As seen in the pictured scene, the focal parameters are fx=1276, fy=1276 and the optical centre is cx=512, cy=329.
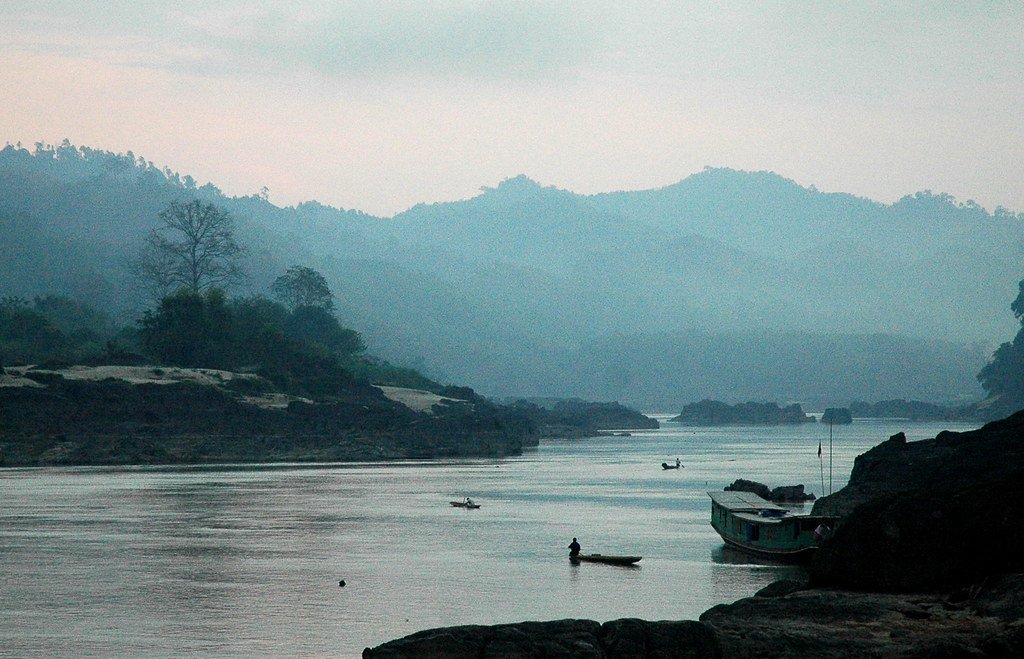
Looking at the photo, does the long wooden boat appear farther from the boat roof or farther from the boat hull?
the boat roof

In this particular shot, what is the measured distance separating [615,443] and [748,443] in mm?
19343

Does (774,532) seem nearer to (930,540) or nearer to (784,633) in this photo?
(930,540)

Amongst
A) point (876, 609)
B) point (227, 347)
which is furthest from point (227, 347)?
point (876, 609)

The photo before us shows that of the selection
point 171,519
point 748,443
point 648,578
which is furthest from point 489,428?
point 648,578

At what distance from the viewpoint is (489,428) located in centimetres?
14788

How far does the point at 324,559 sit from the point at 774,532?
728 inches

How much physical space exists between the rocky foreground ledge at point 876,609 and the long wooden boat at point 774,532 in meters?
13.0

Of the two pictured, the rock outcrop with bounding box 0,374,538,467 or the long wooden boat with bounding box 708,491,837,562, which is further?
the rock outcrop with bounding box 0,374,538,467

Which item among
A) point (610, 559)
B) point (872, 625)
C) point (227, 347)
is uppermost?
point (227, 347)

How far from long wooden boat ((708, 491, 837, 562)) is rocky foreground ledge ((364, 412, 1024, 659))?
13.0 m

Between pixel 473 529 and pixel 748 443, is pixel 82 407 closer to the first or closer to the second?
pixel 473 529

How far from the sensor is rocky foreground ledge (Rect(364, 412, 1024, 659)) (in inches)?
982

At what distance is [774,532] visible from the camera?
172 ft

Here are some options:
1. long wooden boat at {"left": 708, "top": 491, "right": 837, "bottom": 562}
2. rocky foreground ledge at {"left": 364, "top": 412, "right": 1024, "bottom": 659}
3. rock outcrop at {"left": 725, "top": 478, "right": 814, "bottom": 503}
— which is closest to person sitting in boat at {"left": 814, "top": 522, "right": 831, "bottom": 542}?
long wooden boat at {"left": 708, "top": 491, "right": 837, "bottom": 562}
